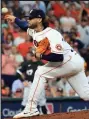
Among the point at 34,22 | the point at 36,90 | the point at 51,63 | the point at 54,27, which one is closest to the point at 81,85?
the point at 51,63

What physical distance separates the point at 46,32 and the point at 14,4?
295 inches

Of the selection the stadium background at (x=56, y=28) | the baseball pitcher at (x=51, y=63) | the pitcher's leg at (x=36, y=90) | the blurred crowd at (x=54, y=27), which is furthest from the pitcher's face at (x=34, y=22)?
the blurred crowd at (x=54, y=27)

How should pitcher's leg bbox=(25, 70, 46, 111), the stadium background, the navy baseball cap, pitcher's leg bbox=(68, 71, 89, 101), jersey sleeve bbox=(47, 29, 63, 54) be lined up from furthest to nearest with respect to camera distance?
1. the stadium background
2. pitcher's leg bbox=(68, 71, 89, 101)
3. the navy baseball cap
4. pitcher's leg bbox=(25, 70, 46, 111)
5. jersey sleeve bbox=(47, 29, 63, 54)

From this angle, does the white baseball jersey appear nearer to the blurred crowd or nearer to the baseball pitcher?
the baseball pitcher

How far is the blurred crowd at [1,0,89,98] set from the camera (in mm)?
12719

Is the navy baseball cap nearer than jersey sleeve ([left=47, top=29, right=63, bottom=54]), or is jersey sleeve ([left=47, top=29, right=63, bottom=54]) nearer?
jersey sleeve ([left=47, top=29, right=63, bottom=54])

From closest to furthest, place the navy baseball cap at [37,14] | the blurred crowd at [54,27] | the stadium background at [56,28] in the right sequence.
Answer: the navy baseball cap at [37,14] → the stadium background at [56,28] → the blurred crowd at [54,27]

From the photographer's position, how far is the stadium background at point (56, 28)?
1253 centimetres

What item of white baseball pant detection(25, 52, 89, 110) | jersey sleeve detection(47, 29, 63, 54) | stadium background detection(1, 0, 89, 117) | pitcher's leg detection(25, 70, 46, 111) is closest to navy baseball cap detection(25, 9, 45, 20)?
jersey sleeve detection(47, 29, 63, 54)

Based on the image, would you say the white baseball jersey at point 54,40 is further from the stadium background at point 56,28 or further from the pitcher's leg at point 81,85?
the stadium background at point 56,28

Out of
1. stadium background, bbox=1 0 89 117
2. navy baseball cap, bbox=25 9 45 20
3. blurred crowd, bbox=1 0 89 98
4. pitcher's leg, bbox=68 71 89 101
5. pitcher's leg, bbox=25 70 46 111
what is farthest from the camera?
blurred crowd, bbox=1 0 89 98

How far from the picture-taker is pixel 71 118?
7.22m

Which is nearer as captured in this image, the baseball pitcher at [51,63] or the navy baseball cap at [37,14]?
the baseball pitcher at [51,63]

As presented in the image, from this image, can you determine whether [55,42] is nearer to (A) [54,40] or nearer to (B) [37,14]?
(A) [54,40]
